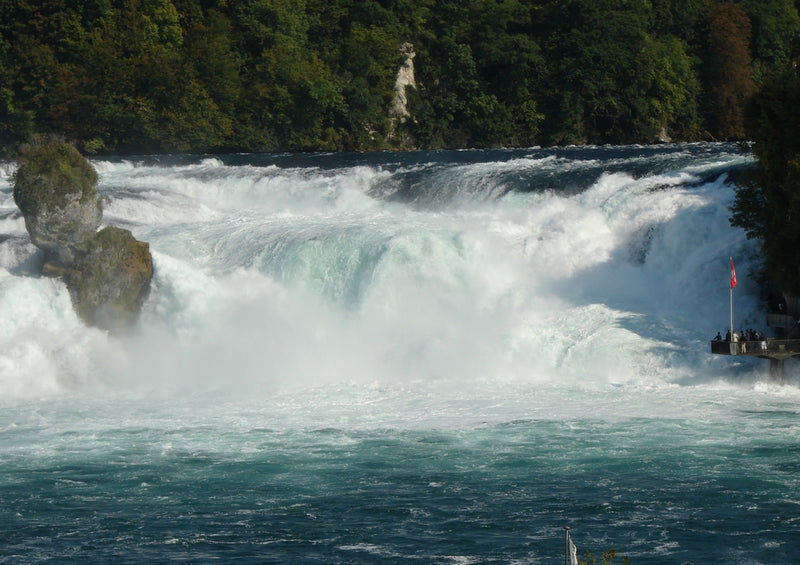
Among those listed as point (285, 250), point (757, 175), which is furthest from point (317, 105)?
point (757, 175)

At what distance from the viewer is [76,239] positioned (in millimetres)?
32594

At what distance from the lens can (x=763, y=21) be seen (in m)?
69.3

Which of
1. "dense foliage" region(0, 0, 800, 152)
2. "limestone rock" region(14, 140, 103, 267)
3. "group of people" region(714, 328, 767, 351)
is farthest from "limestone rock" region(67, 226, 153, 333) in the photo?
"dense foliage" region(0, 0, 800, 152)

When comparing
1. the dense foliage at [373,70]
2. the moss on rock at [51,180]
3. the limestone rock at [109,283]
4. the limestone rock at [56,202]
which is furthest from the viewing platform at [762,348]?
the dense foliage at [373,70]

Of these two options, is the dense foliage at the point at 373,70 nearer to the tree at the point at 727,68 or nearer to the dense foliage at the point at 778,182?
the tree at the point at 727,68

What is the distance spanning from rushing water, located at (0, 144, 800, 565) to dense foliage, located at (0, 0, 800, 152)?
21.1 metres

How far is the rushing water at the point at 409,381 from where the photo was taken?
62.8ft

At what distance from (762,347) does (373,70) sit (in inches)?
1676

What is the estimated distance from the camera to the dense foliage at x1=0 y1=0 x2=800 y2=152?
65.7 m

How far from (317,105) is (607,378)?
39.0 m

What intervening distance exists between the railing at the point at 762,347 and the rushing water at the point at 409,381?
2.51 ft

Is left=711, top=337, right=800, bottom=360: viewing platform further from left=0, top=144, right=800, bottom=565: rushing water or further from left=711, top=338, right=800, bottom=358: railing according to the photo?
left=0, top=144, right=800, bottom=565: rushing water

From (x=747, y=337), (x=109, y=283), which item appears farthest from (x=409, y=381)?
(x=109, y=283)

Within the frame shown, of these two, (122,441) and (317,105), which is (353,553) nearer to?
(122,441)
